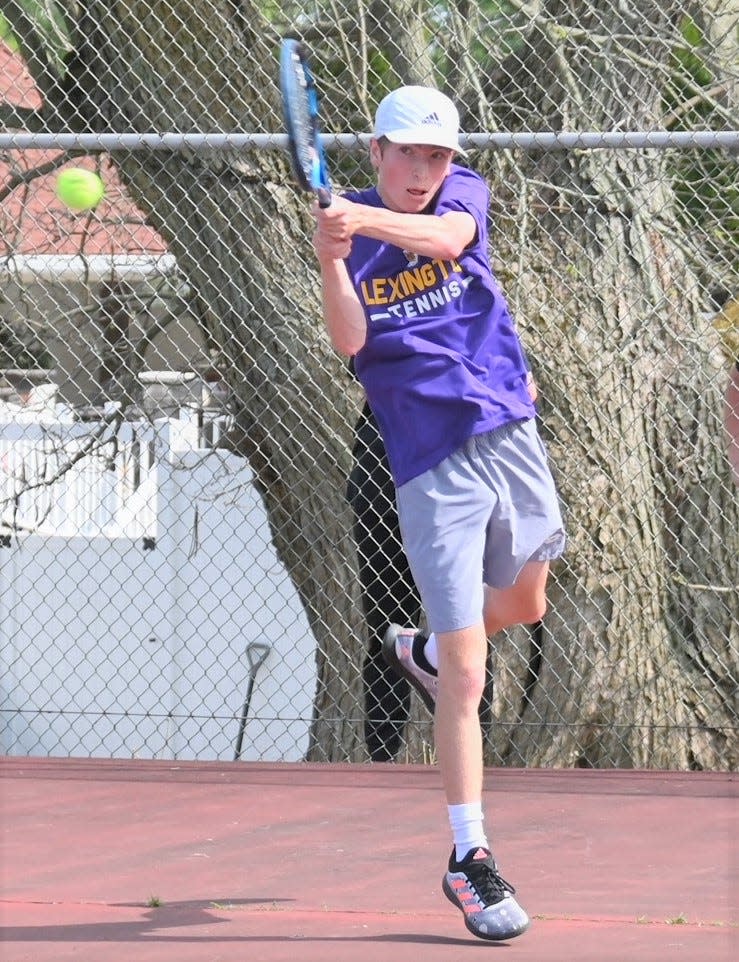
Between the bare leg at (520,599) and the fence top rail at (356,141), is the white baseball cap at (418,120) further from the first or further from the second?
the fence top rail at (356,141)

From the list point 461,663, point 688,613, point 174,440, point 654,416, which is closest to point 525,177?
point 654,416

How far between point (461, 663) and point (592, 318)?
2838 millimetres

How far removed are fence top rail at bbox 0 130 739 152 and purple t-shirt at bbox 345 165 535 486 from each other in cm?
154

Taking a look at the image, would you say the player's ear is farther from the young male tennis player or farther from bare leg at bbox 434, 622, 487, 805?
bare leg at bbox 434, 622, 487, 805

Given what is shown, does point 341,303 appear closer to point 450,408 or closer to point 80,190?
point 450,408

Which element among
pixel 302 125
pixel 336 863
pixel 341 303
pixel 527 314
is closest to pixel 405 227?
pixel 341 303

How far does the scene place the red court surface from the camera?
9.81 feet

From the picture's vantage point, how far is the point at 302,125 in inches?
117

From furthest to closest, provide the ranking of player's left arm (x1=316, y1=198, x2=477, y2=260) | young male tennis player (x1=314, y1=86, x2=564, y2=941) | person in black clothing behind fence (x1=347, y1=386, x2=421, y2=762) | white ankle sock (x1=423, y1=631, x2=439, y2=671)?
1. person in black clothing behind fence (x1=347, y1=386, x2=421, y2=762)
2. white ankle sock (x1=423, y1=631, x2=439, y2=671)
3. young male tennis player (x1=314, y1=86, x2=564, y2=941)
4. player's left arm (x1=316, y1=198, x2=477, y2=260)

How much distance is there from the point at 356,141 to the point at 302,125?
5.84 ft

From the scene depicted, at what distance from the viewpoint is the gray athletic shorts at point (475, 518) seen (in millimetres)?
3059

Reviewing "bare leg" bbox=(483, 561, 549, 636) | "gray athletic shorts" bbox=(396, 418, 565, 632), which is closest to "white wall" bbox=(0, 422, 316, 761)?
"bare leg" bbox=(483, 561, 549, 636)

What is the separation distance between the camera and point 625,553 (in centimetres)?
556

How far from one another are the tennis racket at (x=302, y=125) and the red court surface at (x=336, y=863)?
1.58m
